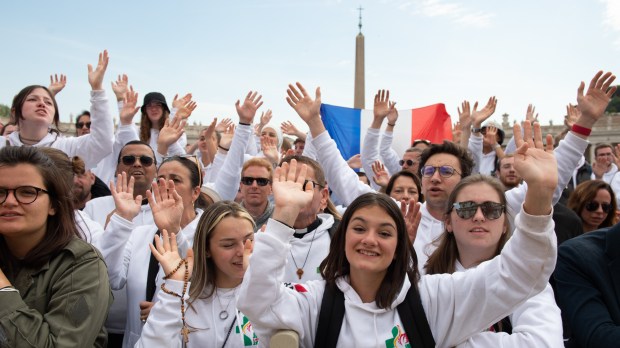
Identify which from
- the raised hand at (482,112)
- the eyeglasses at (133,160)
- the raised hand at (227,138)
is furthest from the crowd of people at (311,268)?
the raised hand at (482,112)

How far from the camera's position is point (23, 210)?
2.52 m

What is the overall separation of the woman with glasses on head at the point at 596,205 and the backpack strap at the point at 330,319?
12.7ft

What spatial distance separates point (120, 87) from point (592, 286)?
6237mm

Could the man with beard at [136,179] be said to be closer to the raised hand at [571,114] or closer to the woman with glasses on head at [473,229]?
the woman with glasses on head at [473,229]

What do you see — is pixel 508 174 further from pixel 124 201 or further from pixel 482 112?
pixel 124 201

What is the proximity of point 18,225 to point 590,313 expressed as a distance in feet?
8.80

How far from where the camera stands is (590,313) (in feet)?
8.34

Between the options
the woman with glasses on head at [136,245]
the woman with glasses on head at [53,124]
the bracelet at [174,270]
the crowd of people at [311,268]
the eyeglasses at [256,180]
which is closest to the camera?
the crowd of people at [311,268]

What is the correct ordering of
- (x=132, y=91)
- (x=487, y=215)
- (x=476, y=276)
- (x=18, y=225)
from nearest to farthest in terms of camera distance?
1. (x=476, y=276)
2. (x=18, y=225)
3. (x=487, y=215)
4. (x=132, y=91)

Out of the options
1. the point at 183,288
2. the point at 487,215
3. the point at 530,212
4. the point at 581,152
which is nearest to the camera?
the point at 530,212

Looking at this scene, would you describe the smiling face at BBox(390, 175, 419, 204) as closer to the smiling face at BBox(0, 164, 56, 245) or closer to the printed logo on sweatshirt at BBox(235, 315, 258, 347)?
the printed logo on sweatshirt at BBox(235, 315, 258, 347)

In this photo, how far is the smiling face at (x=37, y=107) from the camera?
492cm

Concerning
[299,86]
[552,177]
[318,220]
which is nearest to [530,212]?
[552,177]

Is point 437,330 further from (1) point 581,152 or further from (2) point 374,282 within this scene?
(1) point 581,152
